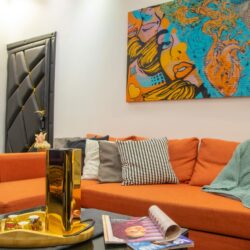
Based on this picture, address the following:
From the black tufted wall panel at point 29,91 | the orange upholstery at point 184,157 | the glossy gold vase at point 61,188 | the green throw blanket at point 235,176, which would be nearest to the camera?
the glossy gold vase at point 61,188

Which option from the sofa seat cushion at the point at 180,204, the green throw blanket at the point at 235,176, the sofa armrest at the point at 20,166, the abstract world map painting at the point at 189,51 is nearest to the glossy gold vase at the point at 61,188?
the sofa seat cushion at the point at 180,204

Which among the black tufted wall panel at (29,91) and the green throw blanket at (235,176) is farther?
the black tufted wall panel at (29,91)

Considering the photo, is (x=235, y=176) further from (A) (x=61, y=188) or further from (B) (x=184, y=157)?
(A) (x=61, y=188)

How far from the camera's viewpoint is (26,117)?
4473 mm

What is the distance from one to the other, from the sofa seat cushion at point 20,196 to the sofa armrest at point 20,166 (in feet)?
0.71

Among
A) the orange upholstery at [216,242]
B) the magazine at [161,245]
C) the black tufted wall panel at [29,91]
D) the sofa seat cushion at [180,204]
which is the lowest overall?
the orange upholstery at [216,242]

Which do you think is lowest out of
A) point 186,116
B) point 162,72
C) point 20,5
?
point 186,116

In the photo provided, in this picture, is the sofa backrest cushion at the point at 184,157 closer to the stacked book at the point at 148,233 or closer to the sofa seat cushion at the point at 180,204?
the sofa seat cushion at the point at 180,204

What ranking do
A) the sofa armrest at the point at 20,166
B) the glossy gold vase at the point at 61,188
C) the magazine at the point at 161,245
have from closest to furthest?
the magazine at the point at 161,245
the glossy gold vase at the point at 61,188
the sofa armrest at the point at 20,166

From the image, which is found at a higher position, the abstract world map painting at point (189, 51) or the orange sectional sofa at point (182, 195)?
the abstract world map painting at point (189, 51)

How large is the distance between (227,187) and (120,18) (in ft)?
7.26

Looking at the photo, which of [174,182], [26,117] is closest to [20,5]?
[26,117]

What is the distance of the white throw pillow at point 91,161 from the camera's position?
299 centimetres

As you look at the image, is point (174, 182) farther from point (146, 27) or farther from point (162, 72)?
point (146, 27)
